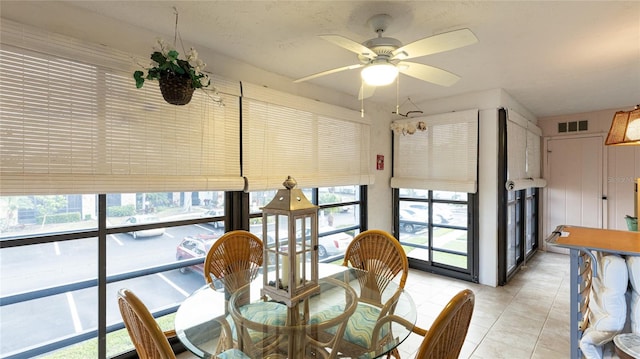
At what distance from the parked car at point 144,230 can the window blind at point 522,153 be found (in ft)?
12.9

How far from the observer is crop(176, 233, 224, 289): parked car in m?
2.58

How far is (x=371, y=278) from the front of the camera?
225 cm

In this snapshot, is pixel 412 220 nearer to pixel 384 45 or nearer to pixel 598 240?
pixel 598 240

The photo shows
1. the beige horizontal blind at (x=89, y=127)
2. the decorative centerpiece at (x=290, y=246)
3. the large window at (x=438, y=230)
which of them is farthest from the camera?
the large window at (x=438, y=230)

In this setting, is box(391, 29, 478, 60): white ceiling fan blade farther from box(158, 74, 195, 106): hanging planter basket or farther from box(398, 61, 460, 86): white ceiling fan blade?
box(158, 74, 195, 106): hanging planter basket

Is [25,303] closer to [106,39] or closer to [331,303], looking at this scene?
[106,39]

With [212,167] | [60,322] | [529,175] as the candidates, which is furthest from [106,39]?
[529,175]

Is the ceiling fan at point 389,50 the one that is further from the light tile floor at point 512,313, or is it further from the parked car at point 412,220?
the parked car at point 412,220

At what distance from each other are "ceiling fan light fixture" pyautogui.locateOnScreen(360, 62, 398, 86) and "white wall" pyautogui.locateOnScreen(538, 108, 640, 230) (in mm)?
5212

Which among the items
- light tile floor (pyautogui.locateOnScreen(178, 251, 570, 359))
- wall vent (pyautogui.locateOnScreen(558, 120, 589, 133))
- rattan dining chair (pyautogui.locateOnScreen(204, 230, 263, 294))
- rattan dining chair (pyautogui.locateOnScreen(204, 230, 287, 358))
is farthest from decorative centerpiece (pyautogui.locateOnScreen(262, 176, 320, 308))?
wall vent (pyautogui.locateOnScreen(558, 120, 589, 133))

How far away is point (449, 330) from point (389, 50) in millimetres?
1570

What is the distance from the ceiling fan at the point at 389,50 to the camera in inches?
64.4

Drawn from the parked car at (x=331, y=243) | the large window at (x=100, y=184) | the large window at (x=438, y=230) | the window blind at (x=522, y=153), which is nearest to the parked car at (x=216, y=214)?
the large window at (x=100, y=184)

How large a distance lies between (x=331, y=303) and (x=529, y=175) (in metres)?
4.64
